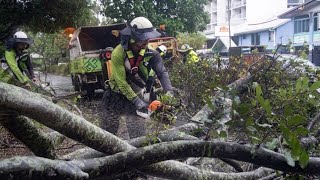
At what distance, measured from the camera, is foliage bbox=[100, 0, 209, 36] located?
14.2 m

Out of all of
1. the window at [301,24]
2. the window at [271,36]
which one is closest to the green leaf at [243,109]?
the window at [301,24]

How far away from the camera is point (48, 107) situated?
1.95 metres

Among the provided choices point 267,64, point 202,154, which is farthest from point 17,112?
point 267,64

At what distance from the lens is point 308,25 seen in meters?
29.2

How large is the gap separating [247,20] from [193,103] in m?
44.4

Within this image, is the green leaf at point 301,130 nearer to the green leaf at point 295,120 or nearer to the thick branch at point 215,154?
the green leaf at point 295,120

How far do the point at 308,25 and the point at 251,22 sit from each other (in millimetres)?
17408

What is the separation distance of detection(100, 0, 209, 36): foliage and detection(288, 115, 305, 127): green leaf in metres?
12.3

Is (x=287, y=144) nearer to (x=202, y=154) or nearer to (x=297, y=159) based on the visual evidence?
(x=297, y=159)

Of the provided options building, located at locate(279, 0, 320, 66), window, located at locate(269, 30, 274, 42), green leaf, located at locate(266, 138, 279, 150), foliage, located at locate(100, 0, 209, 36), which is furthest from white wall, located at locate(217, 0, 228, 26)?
green leaf, located at locate(266, 138, 279, 150)

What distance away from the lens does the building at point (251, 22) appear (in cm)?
3309

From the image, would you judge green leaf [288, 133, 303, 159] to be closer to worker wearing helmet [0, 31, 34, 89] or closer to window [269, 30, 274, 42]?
worker wearing helmet [0, 31, 34, 89]

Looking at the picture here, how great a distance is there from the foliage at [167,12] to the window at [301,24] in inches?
600

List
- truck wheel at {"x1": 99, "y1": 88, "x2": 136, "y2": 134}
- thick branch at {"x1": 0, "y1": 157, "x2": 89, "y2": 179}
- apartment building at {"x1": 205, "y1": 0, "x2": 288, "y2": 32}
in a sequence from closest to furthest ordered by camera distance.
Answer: thick branch at {"x1": 0, "y1": 157, "x2": 89, "y2": 179} < truck wheel at {"x1": 99, "y1": 88, "x2": 136, "y2": 134} < apartment building at {"x1": 205, "y1": 0, "x2": 288, "y2": 32}
